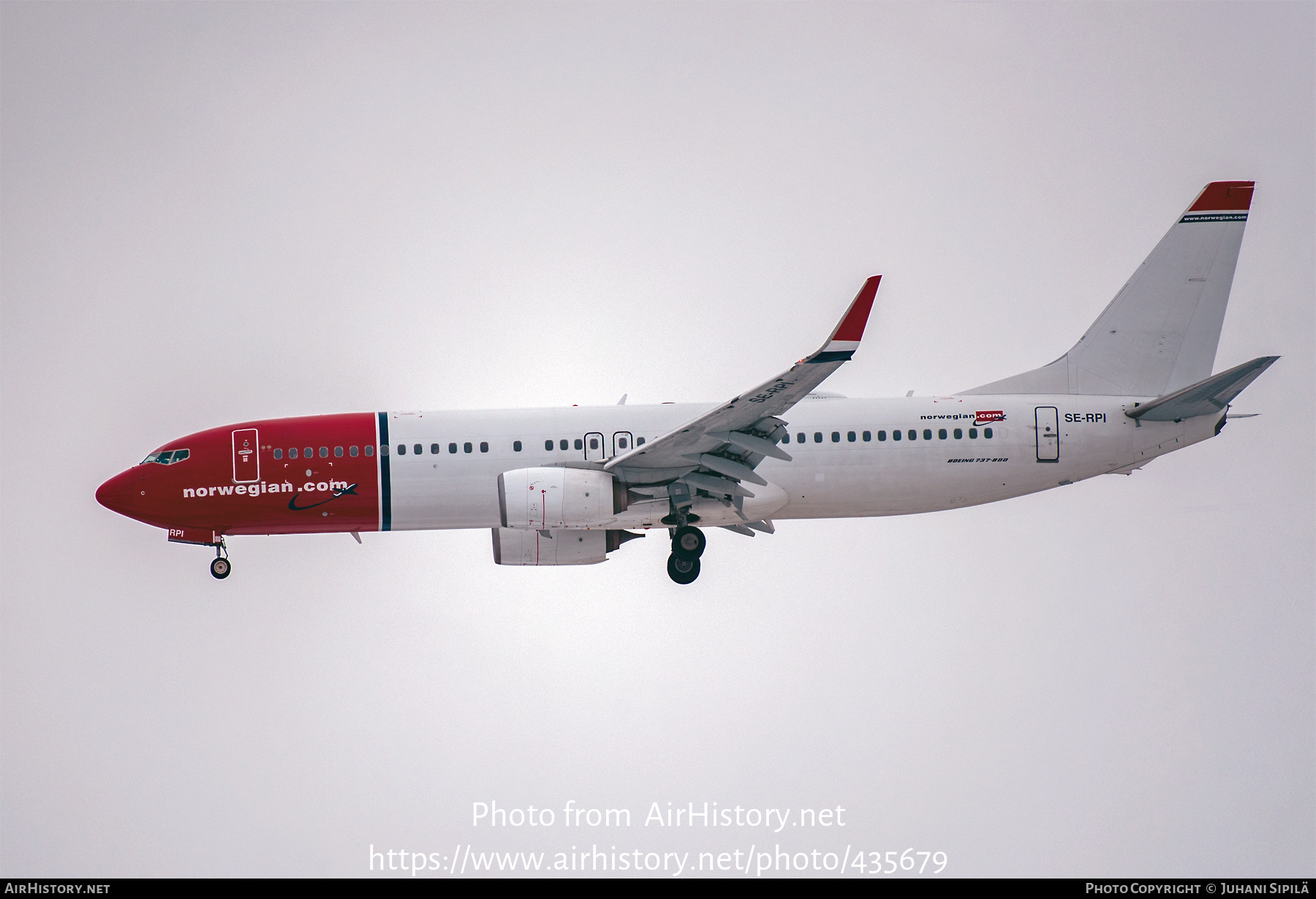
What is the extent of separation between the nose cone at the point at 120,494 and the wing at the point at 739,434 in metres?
10.6

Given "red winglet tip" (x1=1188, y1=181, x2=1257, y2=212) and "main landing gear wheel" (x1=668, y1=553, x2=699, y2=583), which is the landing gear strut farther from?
"red winglet tip" (x1=1188, y1=181, x2=1257, y2=212)

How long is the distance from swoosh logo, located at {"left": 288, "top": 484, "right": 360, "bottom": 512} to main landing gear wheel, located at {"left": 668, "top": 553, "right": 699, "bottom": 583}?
6963mm

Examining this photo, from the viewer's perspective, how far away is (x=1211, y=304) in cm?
2800

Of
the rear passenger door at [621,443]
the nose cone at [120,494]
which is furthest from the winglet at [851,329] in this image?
the nose cone at [120,494]

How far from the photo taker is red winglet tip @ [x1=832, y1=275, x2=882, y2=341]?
20203 millimetres

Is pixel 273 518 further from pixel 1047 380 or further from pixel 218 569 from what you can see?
pixel 1047 380

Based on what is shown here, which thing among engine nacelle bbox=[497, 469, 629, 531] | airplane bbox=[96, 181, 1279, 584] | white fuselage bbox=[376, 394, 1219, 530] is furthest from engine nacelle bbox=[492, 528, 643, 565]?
engine nacelle bbox=[497, 469, 629, 531]

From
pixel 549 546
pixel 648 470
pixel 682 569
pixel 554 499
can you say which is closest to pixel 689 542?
pixel 682 569

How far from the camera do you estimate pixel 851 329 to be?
20.4 meters

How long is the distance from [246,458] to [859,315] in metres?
13.7

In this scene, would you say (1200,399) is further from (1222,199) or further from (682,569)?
(682,569)

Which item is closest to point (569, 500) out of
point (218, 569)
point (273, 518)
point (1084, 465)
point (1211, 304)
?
point (273, 518)

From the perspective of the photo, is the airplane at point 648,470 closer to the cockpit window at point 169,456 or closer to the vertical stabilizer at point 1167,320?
the cockpit window at point 169,456

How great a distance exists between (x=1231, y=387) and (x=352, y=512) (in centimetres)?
1873
